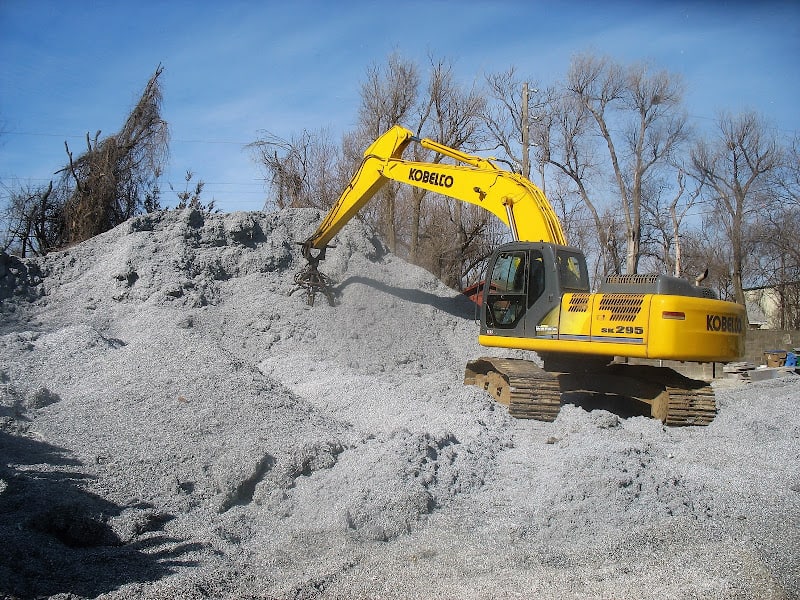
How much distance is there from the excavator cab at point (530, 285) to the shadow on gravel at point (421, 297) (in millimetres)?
4719

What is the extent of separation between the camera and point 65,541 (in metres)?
4.46

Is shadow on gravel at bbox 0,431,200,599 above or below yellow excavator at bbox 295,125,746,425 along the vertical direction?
below

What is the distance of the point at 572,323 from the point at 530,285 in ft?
2.71

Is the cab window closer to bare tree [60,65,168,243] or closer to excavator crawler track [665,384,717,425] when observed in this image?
excavator crawler track [665,384,717,425]

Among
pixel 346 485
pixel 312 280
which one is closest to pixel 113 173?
pixel 312 280

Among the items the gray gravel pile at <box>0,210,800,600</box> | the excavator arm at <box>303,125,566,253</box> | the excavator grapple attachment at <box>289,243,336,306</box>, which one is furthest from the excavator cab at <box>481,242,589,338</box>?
the excavator grapple attachment at <box>289,243,336,306</box>

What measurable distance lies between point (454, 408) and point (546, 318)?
5.62ft

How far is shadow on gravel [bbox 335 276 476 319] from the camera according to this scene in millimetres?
14547

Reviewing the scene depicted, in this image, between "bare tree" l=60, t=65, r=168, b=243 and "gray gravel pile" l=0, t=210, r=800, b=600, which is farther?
"bare tree" l=60, t=65, r=168, b=243

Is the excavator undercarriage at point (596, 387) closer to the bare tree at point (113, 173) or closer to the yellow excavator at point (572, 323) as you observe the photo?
the yellow excavator at point (572, 323)

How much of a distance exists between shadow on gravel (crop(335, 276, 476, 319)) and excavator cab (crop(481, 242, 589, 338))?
15.5 feet

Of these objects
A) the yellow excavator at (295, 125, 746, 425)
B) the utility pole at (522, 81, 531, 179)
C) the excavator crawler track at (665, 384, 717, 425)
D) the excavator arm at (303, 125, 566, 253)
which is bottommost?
the excavator crawler track at (665, 384, 717, 425)

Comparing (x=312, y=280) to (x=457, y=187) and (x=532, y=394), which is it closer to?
(x=457, y=187)

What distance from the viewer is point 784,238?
27578 millimetres
